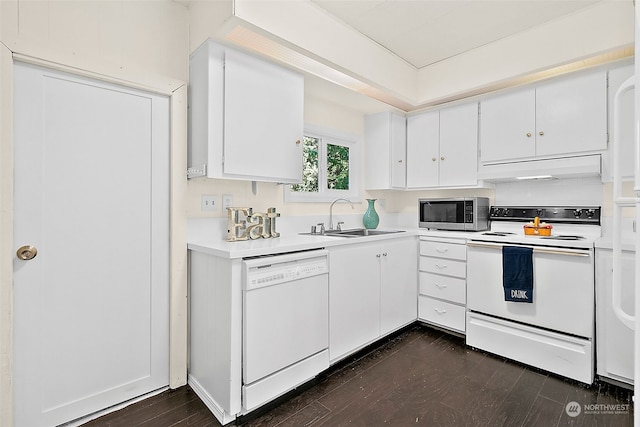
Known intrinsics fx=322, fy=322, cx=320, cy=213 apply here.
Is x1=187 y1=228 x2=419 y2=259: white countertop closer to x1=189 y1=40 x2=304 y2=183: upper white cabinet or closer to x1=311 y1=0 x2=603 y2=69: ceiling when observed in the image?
x1=189 y1=40 x2=304 y2=183: upper white cabinet

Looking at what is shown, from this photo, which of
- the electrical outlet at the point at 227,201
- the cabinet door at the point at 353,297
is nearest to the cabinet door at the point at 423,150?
the cabinet door at the point at 353,297

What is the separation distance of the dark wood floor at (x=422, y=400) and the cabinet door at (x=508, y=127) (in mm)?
1754

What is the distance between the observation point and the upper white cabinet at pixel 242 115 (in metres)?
2.03

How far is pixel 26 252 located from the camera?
163 centimetres

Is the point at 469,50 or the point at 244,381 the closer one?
the point at 244,381

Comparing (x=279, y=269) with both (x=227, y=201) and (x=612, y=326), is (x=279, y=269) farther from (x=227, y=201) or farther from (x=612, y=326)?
(x=612, y=326)

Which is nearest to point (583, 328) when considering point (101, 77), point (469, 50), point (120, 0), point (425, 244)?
point (425, 244)

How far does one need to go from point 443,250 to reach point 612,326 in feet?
4.00

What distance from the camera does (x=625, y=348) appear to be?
6.74 ft

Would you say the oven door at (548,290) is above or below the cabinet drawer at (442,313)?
above

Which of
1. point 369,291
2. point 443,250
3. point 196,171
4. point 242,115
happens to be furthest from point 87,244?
point 443,250

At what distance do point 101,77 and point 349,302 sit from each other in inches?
84.1

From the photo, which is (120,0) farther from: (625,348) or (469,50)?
(625,348)

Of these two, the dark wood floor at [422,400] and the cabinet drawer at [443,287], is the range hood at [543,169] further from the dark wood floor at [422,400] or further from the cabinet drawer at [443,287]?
the dark wood floor at [422,400]
